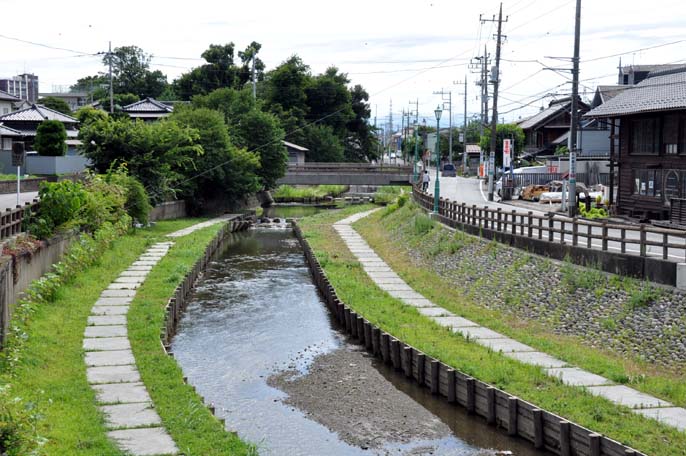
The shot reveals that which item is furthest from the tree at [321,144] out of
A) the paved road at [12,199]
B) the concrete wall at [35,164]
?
the paved road at [12,199]

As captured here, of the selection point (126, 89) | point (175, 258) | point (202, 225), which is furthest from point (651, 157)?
point (126, 89)

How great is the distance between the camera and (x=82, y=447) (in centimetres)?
1441

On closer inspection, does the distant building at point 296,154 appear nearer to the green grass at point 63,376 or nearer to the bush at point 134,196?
the bush at point 134,196

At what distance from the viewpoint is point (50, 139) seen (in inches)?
2298

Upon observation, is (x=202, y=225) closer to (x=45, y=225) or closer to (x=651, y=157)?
(x=45, y=225)

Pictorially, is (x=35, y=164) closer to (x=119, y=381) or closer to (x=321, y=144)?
(x=119, y=381)

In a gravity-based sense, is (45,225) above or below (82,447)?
above

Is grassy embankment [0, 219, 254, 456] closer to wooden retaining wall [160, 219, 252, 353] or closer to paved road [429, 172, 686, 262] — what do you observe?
wooden retaining wall [160, 219, 252, 353]

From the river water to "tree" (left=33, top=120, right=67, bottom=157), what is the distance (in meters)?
29.4

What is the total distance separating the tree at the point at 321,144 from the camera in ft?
370

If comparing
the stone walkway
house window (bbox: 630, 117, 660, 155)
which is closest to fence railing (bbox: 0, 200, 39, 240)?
the stone walkway

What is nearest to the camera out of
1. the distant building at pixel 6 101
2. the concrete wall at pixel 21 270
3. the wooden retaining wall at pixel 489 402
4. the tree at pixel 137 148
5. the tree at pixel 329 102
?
the wooden retaining wall at pixel 489 402

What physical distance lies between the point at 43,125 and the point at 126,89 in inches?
3210

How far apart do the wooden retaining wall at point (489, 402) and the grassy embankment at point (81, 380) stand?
607cm
